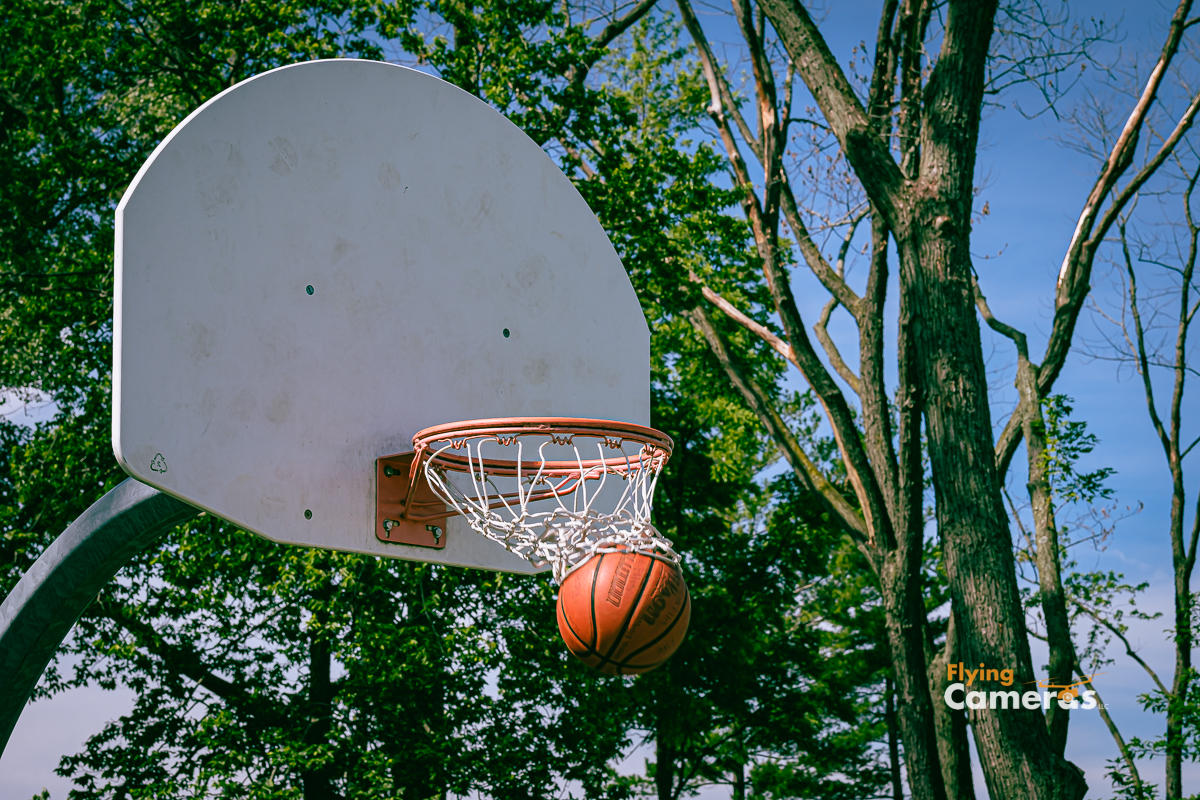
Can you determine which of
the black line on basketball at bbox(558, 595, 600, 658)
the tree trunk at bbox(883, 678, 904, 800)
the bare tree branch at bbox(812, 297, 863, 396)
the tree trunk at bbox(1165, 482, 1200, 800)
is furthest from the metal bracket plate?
the tree trunk at bbox(883, 678, 904, 800)

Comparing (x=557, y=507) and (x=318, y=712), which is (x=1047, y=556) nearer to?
(x=557, y=507)

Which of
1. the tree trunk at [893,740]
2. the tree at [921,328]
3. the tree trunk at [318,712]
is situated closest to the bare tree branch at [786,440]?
the tree at [921,328]

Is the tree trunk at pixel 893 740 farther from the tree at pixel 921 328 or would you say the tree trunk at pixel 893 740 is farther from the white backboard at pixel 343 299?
the white backboard at pixel 343 299

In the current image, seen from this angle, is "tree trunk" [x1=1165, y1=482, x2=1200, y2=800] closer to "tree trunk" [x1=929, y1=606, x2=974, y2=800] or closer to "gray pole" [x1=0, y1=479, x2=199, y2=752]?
"tree trunk" [x1=929, y1=606, x2=974, y2=800]

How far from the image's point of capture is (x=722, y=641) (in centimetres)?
1379

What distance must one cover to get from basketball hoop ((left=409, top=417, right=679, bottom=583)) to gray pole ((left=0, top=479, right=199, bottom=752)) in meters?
1.13

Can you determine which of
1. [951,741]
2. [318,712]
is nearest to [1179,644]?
[951,741]

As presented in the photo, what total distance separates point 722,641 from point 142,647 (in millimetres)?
7464

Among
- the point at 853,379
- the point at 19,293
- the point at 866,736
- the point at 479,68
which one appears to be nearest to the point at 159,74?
the point at 19,293

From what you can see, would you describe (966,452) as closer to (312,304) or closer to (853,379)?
(853,379)

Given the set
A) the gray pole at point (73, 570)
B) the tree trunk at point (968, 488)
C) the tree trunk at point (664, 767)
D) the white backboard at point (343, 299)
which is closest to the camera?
the white backboard at point (343, 299)

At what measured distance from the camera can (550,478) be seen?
4996 mm

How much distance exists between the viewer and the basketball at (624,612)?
151 inches

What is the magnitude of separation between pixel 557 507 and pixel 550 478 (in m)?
0.34
